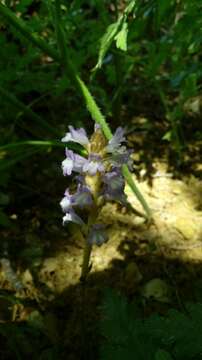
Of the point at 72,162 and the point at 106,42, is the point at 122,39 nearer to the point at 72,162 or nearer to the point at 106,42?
the point at 106,42

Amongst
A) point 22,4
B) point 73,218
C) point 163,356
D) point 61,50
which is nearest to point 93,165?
point 73,218

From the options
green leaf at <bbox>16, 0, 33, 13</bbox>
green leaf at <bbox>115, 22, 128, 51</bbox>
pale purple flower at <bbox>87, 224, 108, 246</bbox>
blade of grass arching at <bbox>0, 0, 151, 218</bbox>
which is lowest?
pale purple flower at <bbox>87, 224, 108, 246</bbox>

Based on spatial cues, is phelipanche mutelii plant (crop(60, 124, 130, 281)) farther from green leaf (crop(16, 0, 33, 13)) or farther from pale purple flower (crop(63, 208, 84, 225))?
green leaf (crop(16, 0, 33, 13))

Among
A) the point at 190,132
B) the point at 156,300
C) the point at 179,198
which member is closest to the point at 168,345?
the point at 156,300

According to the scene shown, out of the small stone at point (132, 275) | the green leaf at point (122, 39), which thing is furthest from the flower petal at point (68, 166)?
the small stone at point (132, 275)

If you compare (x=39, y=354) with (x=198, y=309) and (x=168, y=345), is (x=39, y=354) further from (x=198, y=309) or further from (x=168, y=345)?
(x=198, y=309)

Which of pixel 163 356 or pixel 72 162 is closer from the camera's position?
pixel 163 356

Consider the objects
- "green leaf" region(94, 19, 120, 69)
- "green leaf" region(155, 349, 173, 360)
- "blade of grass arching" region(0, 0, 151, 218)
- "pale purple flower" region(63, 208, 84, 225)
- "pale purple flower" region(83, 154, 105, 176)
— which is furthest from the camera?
"blade of grass arching" region(0, 0, 151, 218)

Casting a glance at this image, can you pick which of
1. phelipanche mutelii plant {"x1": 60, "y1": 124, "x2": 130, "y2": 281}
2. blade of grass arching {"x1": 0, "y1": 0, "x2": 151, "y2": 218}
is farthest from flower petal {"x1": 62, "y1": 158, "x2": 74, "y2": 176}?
blade of grass arching {"x1": 0, "y1": 0, "x2": 151, "y2": 218}

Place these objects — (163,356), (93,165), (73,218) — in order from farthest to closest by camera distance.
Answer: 1. (73,218)
2. (93,165)
3. (163,356)
